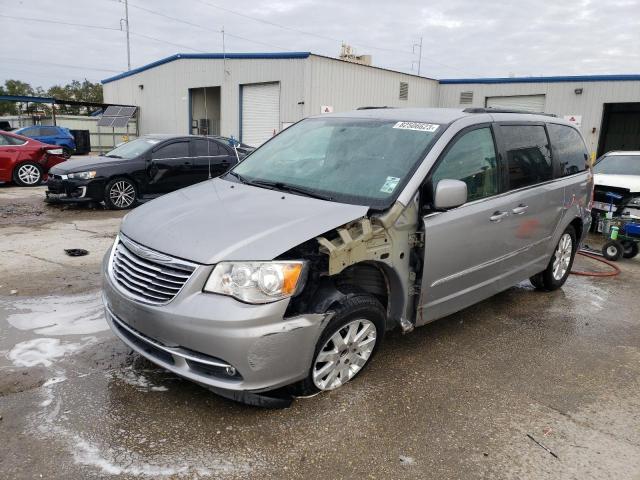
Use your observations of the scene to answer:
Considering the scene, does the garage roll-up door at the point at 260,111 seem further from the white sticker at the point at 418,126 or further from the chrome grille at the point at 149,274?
the chrome grille at the point at 149,274

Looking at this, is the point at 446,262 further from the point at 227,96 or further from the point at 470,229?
the point at 227,96

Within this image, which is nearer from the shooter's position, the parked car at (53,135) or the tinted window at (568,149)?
the tinted window at (568,149)

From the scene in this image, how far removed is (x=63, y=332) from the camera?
3.96 meters

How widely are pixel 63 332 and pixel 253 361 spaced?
2124 mm

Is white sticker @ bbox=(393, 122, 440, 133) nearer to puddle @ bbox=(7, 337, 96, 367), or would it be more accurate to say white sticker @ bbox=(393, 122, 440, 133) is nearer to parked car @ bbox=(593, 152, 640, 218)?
puddle @ bbox=(7, 337, 96, 367)

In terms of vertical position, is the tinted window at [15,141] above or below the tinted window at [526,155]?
below

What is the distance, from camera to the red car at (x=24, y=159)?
1216 centimetres

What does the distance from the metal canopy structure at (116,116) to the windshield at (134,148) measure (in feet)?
56.9

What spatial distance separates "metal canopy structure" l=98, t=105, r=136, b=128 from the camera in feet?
86.8

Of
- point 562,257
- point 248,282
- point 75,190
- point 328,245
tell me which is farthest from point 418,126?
point 75,190

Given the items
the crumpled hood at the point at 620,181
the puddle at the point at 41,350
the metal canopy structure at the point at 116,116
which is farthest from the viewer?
the metal canopy structure at the point at 116,116

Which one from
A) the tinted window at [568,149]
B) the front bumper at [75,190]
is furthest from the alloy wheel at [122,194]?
the tinted window at [568,149]

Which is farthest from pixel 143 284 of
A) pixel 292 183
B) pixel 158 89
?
pixel 158 89

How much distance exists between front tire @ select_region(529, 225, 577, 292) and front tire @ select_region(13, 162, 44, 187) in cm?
1208
